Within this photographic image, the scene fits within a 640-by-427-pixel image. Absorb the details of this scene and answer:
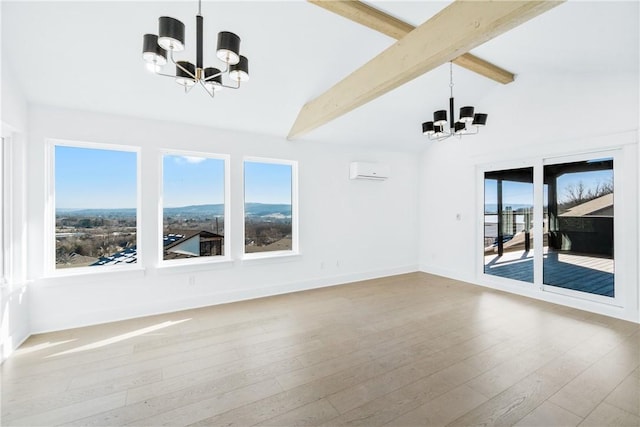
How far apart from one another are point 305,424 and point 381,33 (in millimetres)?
3579

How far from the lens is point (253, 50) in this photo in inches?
118

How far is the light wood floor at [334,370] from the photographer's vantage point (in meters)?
1.95

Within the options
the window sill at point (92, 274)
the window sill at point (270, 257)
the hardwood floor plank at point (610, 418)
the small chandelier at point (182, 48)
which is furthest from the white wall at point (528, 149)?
the window sill at point (92, 274)

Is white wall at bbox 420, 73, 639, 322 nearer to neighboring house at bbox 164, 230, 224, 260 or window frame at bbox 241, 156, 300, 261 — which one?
window frame at bbox 241, 156, 300, 261

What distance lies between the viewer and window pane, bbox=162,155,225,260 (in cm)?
399

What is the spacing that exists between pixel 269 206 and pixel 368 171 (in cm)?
197

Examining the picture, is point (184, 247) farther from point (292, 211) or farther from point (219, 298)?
point (292, 211)

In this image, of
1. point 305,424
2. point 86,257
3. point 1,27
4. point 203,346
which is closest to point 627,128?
point 305,424

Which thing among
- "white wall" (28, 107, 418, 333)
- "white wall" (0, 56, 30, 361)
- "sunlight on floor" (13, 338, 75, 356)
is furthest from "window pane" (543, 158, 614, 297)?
"white wall" (0, 56, 30, 361)

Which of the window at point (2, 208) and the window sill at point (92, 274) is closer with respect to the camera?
the window at point (2, 208)

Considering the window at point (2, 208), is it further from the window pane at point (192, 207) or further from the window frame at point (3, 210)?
the window pane at point (192, 207)

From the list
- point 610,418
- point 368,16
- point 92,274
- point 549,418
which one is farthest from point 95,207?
point 610,418

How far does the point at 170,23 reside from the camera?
1696 millimetres

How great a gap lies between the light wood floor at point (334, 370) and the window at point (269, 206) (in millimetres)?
1207
